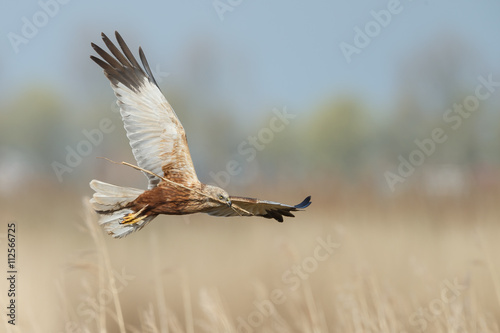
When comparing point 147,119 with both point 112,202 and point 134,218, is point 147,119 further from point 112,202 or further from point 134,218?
point 134,218

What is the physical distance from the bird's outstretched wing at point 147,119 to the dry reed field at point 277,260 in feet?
7.23

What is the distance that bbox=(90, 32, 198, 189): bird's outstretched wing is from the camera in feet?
8.50

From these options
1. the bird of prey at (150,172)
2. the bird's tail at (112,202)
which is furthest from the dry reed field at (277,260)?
the bird's tail at (112,202)

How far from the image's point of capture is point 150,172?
2273mm

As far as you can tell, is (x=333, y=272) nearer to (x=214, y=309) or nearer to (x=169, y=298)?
(x=169, y=298)

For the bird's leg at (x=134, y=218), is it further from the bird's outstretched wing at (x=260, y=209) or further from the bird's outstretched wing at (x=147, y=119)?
the bird's outstretched wing at (x=260, y=209)

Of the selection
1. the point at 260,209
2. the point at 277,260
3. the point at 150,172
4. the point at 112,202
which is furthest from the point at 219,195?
the point at 277,260

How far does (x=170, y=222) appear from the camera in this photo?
316 inches

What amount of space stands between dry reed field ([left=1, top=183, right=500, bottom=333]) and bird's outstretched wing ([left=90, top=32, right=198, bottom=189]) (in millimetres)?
2202

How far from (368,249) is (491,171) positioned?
545 centimetres

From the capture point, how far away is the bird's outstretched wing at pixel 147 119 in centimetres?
259

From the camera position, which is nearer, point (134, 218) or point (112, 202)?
point (134, 218)

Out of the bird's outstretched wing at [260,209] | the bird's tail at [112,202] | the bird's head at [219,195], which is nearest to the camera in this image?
the bird's head at [219,195]

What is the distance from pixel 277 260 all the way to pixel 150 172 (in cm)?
466
